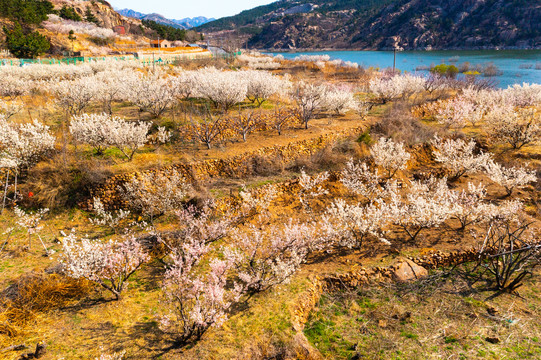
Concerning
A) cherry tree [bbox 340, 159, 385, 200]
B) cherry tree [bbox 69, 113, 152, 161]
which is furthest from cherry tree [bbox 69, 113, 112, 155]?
cherry tree [bbox 340, 159, 385, 200]

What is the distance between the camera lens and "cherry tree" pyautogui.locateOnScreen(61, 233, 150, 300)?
8.25m

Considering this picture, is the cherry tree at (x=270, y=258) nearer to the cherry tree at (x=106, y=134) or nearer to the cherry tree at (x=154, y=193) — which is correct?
the cherry tree at (x=154, y=193)

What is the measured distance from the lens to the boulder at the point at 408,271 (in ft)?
34.0

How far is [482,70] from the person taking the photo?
178 feet

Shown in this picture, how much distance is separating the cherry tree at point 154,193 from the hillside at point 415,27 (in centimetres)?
13927

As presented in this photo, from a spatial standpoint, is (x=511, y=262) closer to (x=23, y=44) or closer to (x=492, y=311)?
(x=492, y=311)

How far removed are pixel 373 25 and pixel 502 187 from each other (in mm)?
164175

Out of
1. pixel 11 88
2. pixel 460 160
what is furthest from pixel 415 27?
pixel 11 88

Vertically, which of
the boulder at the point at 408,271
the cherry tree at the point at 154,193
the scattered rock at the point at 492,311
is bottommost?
the scattered rock at the point at 492,311

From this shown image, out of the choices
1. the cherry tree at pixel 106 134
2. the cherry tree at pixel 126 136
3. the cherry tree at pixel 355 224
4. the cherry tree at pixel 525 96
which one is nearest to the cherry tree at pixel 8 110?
the cherry tree at pixel 106 134

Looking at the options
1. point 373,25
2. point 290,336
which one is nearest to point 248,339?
point 290,336

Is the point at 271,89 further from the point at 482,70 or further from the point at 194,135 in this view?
the point at 482,70

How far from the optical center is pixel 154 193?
43.6ft

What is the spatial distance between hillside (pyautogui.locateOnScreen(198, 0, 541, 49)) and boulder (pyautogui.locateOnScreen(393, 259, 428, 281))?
135323 mm
